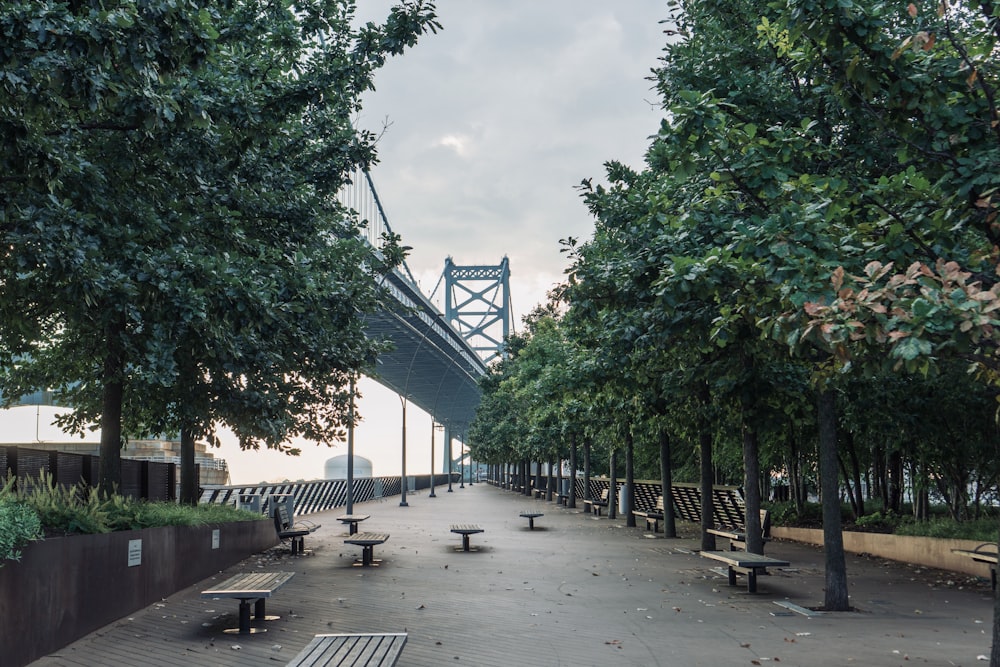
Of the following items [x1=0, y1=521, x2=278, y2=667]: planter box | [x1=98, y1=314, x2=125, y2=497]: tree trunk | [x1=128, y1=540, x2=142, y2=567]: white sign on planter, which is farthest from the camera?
[x1=98, y1=314, x2=125, y2=497]: tree trunk

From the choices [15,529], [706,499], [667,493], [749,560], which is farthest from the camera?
[667,493]

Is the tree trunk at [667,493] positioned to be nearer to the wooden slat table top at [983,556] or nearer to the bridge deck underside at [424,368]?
the wooden slat table top at [983,556]

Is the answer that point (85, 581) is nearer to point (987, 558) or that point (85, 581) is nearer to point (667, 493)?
point (987, 558)

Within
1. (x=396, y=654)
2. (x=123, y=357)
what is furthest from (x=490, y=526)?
(x=396, y=654)

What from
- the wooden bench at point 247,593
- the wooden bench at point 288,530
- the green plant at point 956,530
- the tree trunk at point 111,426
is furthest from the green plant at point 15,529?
the green plant at point 956,530

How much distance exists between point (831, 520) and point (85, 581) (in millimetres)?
8189

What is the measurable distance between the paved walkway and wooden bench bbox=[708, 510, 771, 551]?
25.4 inches

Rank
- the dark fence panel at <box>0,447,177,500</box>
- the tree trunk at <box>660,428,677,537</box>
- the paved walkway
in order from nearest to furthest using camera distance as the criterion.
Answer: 1. the paved walkway
2. the dark fence panel at <box>0,447,177,500</box>
3. the tree trunk at <box>660,428,677,537</box>

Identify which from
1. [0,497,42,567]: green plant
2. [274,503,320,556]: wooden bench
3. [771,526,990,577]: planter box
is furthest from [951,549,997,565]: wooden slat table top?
[274,503,320,556]: wooden bench

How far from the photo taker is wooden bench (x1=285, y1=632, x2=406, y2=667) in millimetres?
6172

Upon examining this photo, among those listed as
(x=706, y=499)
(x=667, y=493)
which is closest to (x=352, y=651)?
(x=706, y=499)

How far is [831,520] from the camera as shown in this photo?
10812mm

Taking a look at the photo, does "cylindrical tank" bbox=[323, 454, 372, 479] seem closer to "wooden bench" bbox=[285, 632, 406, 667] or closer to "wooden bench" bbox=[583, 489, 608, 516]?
"wooden bench" bbox=[583, 489, 608, 516]

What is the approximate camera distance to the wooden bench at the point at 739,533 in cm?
1543
